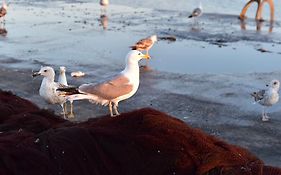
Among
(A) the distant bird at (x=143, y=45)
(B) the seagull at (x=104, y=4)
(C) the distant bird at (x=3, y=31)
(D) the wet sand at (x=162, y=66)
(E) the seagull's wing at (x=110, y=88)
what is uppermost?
(B) the seagull at (x=104, y=4)

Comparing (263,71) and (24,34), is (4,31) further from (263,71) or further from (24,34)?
(263,71)

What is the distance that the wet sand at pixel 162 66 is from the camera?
26.9 ft

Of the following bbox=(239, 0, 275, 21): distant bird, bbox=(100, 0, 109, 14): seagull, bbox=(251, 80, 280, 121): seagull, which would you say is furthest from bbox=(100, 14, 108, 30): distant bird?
bbox=(251, 80, 280, 121): seagull

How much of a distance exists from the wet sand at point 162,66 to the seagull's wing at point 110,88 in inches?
33.3

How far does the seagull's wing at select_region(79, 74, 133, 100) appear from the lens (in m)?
7.38

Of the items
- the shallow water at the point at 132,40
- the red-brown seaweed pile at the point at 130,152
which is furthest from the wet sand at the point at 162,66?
the red-brown seaweed pile at the point at 130,152

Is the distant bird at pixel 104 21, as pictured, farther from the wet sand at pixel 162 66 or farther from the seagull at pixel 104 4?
the seagull at pixel 104 4

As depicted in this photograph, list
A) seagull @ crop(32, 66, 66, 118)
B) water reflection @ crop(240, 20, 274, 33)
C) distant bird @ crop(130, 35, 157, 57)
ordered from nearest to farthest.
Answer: seagull @ crop(32, 66, 66, 118) < distant bird @ crop(130, 35, 157, 57) < water reflection @ crop(240, 20, 274, 33)

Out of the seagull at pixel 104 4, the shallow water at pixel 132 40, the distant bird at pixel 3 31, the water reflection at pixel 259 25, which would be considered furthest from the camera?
the seagull at pixel 104 4

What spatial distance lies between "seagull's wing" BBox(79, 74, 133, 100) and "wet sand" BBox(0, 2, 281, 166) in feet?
2.77

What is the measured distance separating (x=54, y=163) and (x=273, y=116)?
6824mm

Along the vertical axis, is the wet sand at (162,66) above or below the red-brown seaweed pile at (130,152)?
below

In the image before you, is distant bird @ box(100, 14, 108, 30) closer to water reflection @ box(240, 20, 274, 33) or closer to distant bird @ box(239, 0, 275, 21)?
water reflection @ box(240, 20, 274, 33)

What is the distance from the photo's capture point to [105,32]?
686 inches
